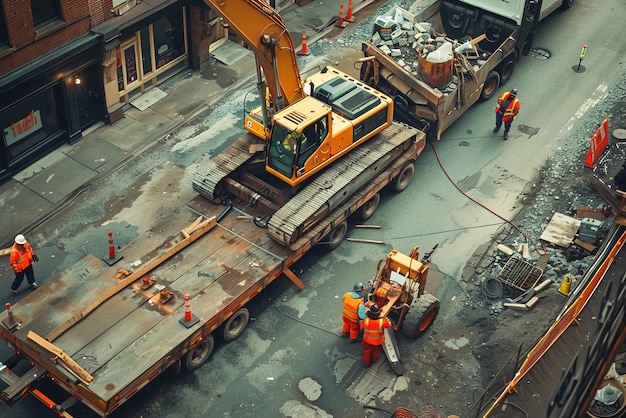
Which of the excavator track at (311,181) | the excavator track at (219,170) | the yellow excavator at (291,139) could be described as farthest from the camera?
the excavator track at (219,170)

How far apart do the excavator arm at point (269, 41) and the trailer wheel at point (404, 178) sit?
11.8 ft

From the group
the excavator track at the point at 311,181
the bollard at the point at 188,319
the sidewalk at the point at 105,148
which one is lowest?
the sidewalk at the point at 105,148

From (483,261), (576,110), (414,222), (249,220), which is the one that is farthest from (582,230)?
(249,220)

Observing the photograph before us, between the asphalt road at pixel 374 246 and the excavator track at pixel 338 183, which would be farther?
the excavator track at pixel 338 183

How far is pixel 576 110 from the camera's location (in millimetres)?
25766

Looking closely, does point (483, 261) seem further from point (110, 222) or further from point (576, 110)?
point (110, 222)

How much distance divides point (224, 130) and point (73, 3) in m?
5.48

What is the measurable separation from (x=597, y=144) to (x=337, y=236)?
803 centimetres

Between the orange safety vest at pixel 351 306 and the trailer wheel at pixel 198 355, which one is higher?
the orange safety vest at pixel 351 306

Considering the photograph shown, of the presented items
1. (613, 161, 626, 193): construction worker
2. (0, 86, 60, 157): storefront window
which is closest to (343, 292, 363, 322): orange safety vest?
(613, 161, 626, 193): construction worker

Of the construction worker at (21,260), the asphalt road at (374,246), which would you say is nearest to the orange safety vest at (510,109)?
the asphalt road at (374,246)

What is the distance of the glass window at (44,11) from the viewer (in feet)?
69.5

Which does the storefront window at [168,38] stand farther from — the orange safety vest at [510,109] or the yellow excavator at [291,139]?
the orange safety vest at [510,109]

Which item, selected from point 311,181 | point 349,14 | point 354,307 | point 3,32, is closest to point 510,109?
point 311,181
